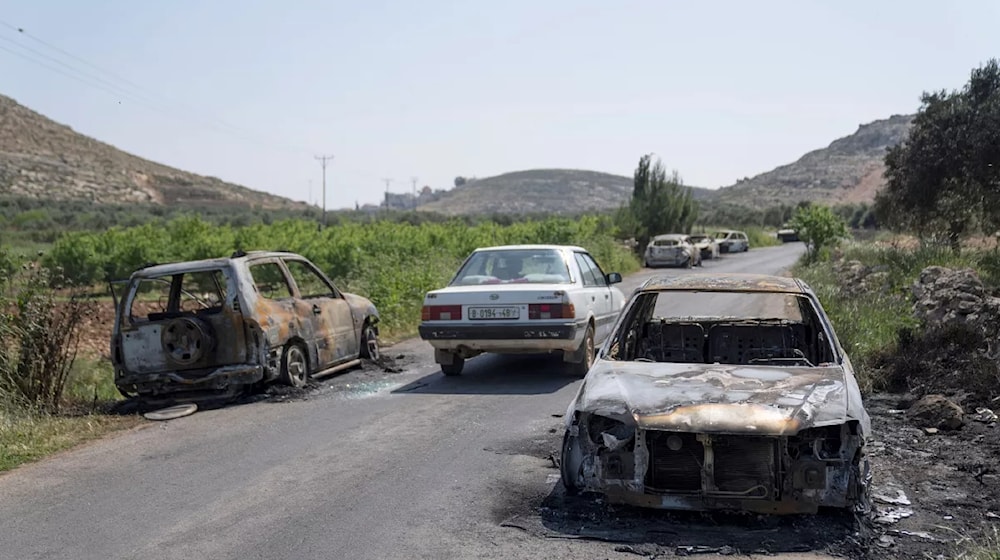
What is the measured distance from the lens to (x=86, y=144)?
82812mm

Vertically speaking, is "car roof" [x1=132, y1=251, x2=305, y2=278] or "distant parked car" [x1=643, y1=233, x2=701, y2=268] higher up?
"car roof" [x1=132, y1=251, x2=305, y2=278]

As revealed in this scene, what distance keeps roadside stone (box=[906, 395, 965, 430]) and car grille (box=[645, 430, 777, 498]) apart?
3260 mm

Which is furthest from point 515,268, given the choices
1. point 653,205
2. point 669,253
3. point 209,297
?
point 653,205

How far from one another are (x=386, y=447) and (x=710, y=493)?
3.10 m

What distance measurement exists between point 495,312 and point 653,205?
35.1 metres

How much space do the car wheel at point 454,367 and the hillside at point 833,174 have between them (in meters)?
113

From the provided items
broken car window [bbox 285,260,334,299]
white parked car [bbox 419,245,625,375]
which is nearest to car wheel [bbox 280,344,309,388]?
broken car window [bbox 285,260,334,299]

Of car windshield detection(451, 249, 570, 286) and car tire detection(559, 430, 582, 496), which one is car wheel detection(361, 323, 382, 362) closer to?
car windshield detection(451, 249, 570, 286)

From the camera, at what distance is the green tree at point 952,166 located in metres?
17.1

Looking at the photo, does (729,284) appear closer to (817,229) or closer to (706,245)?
(817,229)

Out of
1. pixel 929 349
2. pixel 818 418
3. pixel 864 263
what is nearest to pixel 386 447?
pixel 818 418

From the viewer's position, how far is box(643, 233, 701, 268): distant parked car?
121 feet

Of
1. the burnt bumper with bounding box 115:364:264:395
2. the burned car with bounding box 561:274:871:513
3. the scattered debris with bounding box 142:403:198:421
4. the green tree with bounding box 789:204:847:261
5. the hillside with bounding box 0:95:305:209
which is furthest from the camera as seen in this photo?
the hillside with bounding box 0:95:305:209

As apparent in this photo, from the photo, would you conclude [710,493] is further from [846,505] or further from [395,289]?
[395,289]
